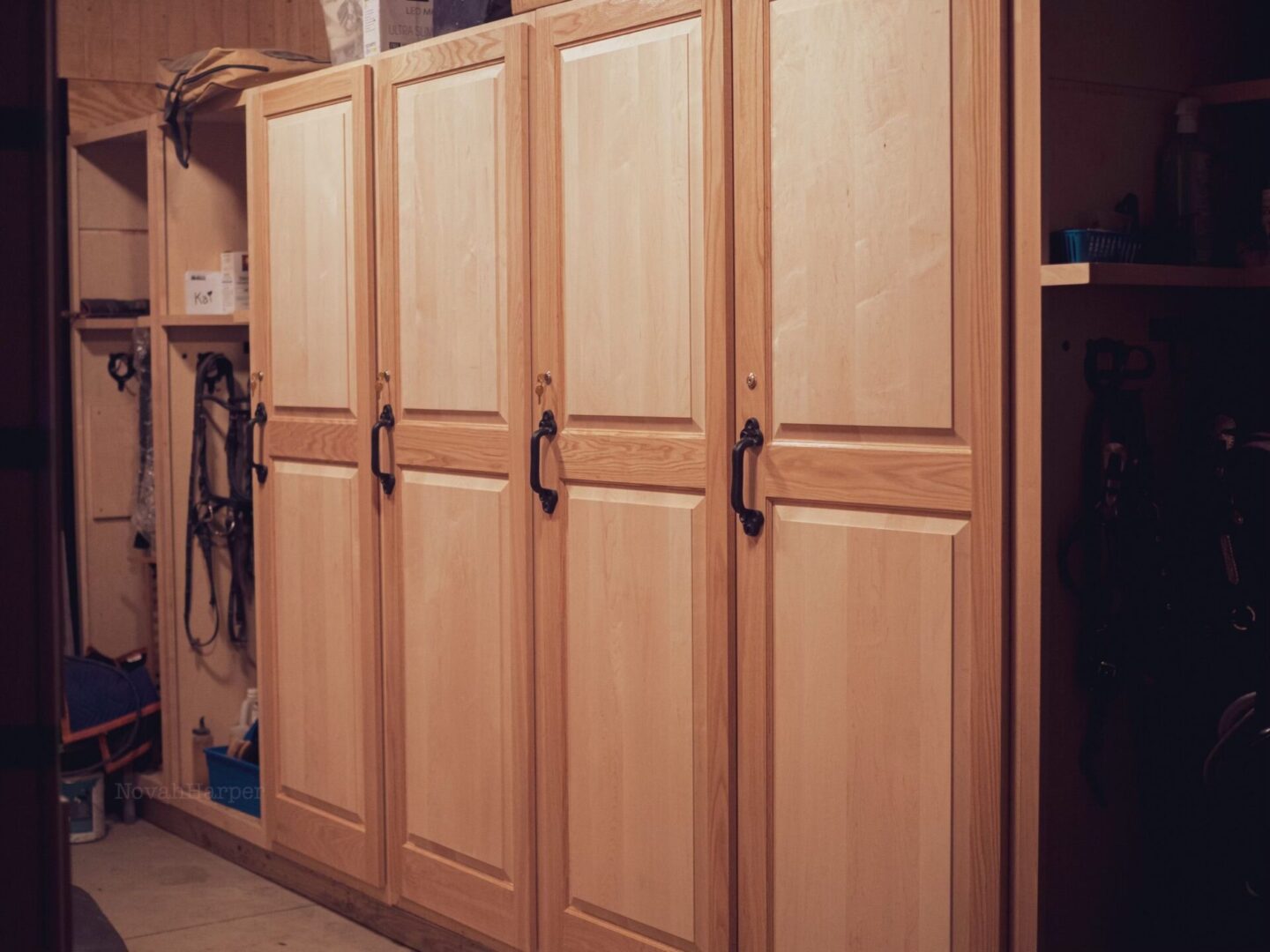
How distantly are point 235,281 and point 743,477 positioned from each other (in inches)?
83.6

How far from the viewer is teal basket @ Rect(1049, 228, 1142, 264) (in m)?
2.07

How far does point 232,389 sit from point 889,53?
101 inches

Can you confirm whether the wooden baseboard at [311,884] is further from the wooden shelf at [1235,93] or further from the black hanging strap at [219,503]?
the wooden shelf at [1235,93]

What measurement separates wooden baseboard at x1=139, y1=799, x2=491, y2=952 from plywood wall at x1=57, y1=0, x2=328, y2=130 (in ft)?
7.49

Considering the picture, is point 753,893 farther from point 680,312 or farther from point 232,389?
point 232,389

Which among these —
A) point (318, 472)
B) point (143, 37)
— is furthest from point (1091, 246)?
point (143, 37)

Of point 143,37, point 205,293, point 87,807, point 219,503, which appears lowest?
point 87,807

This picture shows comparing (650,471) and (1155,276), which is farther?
(650,471)

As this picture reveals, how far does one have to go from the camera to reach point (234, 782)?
13.3 feet

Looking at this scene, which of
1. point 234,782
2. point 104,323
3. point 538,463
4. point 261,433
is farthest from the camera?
point 104,323

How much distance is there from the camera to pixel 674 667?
2666mm

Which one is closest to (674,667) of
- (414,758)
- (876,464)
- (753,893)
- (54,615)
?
(753,893)

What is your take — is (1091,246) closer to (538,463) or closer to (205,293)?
(538,463)

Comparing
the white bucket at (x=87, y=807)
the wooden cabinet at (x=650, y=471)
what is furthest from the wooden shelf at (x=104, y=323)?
the white bucket at (x=87, y=807)
